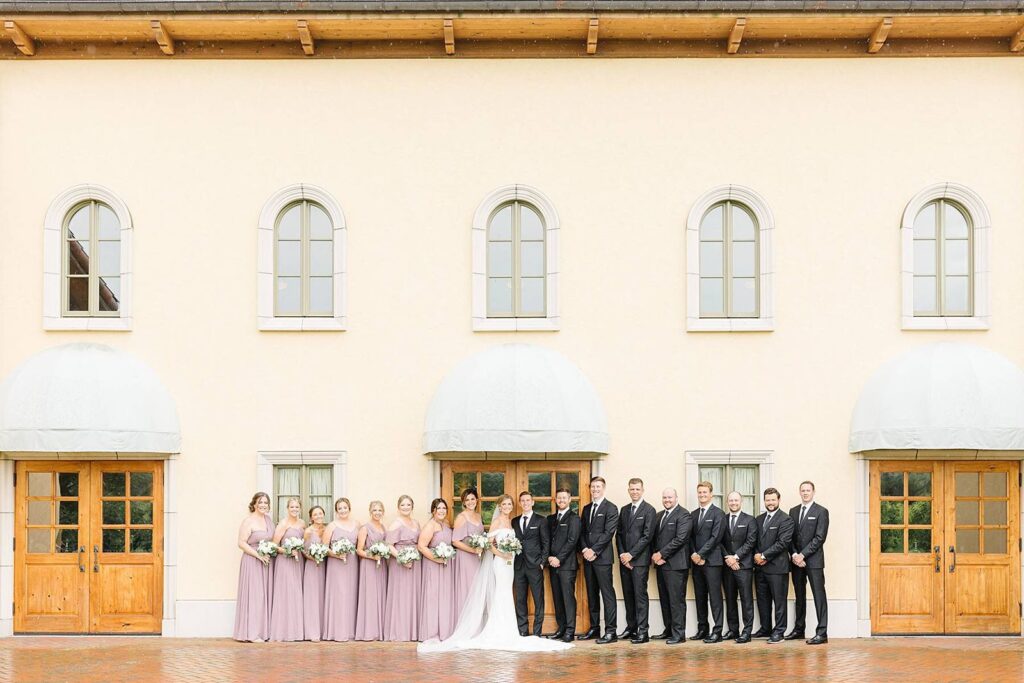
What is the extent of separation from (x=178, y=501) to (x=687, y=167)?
7900mm

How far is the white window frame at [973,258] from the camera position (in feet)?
53.9

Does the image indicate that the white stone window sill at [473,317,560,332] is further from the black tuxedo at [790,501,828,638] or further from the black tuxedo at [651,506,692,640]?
the black tuxedo at [790,501,828,638]

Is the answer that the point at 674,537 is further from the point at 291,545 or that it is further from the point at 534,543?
the point at 291,545

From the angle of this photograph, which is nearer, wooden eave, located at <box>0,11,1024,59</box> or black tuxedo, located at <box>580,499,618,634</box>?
black tuxedo, located at <box>580,499,618,634</box>

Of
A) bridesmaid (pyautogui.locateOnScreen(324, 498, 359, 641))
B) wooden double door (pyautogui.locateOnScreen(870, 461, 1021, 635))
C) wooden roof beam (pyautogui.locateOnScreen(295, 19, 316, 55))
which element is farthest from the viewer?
wooden double door (pyautogui.locateOnScreen(870, 461, 1021, 635))

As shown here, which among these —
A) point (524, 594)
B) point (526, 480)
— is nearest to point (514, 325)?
point (526, 480)

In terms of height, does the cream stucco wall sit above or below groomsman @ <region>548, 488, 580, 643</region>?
above

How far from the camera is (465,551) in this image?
15781 mm

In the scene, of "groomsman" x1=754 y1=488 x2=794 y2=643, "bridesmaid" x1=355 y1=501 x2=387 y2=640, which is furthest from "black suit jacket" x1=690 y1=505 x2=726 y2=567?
"bridesmaid" x1=355 y1=501 x2=387 y2=640

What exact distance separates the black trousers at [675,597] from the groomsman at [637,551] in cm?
25

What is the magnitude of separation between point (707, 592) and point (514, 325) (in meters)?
4.17

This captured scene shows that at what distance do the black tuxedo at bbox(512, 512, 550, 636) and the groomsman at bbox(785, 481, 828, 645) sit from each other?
3.11 metres

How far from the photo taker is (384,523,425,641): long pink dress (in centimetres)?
1574

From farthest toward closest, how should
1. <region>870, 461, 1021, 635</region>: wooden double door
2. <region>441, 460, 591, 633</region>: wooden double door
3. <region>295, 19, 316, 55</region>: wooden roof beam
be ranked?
<region>441, 460, 591, 633</region>: wooden double door, <region>870, 461, 1021, 635</region>: wooden double door, <region>295, 19, 316, 55</region>: wooden roof beam
